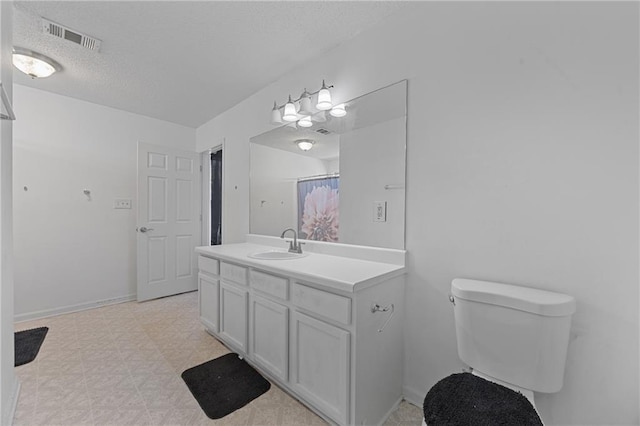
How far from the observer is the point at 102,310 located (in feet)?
10.2

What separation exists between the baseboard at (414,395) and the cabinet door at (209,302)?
5.00 ft

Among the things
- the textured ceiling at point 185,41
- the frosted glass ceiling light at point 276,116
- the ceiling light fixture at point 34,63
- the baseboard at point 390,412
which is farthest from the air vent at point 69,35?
the baseboard at point 390,412

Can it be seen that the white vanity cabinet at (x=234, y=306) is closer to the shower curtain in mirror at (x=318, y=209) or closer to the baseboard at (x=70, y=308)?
the shower curtain in mirror at (x=318, y=209)

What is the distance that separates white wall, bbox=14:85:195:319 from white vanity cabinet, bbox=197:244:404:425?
90.0 inches

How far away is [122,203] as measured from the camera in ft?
11.2

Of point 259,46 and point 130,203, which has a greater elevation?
point 259,46

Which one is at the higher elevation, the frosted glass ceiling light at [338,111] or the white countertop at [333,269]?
the frosted glass ceiling light at [338,111]

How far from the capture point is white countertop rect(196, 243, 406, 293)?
136 cm

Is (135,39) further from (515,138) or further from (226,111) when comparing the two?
(515,138)

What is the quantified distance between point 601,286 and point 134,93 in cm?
383

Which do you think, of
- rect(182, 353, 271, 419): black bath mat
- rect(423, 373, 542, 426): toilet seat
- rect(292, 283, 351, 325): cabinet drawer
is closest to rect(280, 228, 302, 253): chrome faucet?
rect(292, 283, 351, 325): cabinet drawer

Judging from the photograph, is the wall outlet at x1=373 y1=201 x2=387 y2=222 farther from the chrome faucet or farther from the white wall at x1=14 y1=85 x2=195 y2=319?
the white wall at x1=14 y1=85 x2=195 y2=319

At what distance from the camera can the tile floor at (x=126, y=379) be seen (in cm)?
152

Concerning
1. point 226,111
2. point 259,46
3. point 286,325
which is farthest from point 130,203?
point 286,325
